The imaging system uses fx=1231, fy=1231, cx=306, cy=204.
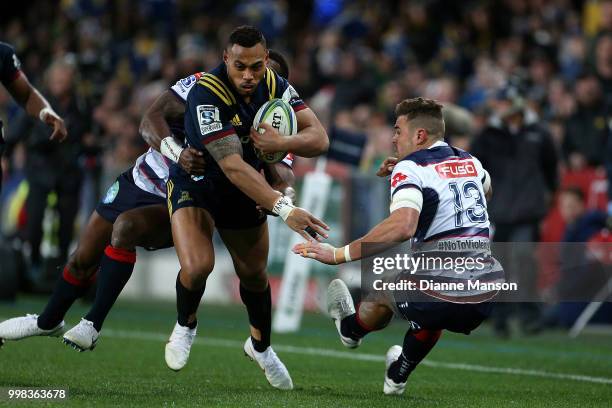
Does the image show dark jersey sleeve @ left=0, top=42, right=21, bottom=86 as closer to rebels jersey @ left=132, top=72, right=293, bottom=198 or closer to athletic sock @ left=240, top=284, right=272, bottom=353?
rebels jersey @ left=132, top=72, right=293, bottom=198

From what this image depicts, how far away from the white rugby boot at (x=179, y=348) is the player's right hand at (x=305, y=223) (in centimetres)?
109

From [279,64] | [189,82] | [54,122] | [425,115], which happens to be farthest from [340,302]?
[54,122]

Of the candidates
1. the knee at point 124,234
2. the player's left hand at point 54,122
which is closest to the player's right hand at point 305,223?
the knee at point 124,234

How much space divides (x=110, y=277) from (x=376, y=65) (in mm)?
10850

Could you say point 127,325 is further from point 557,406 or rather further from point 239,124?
point 557,406

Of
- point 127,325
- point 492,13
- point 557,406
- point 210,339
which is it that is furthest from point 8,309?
point 492,13

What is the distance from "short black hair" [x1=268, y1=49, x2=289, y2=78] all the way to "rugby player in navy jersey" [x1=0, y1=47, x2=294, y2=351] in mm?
904

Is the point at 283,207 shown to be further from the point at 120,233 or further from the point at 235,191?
the point at 120,233

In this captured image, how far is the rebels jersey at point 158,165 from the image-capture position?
795 cm

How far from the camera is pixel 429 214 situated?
Answer: 708cm

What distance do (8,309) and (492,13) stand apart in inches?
351

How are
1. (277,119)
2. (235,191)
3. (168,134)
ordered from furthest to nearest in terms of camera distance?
(168,134), (235,191), (277,119)

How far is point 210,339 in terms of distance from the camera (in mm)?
11188

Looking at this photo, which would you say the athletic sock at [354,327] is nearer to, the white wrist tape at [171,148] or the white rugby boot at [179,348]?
the white rugby boot at [179,348]
